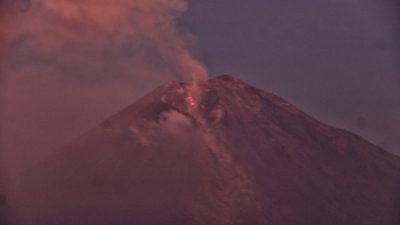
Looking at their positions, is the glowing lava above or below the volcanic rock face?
above

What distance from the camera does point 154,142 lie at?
40.2 metres

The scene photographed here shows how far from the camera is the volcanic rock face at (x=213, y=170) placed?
107 feet

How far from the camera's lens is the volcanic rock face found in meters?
32.6

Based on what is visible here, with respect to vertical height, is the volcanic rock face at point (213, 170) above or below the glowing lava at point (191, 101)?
below

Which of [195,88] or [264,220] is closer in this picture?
[264,220]

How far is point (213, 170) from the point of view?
120 ft

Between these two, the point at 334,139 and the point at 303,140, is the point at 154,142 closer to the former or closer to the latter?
the point at 303,140

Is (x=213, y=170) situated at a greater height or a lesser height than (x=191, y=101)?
lesser

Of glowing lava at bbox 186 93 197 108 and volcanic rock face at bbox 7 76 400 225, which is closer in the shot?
volcanic rock face at bbox 7 76 400 225

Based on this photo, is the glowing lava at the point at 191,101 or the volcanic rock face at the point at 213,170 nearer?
the volcanic rock face at the point at 213,170

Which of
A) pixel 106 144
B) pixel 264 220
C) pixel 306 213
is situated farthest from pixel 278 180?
pixel 106 144

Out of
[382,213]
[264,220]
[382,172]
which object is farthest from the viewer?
[382,172]

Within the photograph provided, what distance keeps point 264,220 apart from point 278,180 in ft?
18.4

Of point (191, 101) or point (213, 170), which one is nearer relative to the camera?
point (213, 170)
